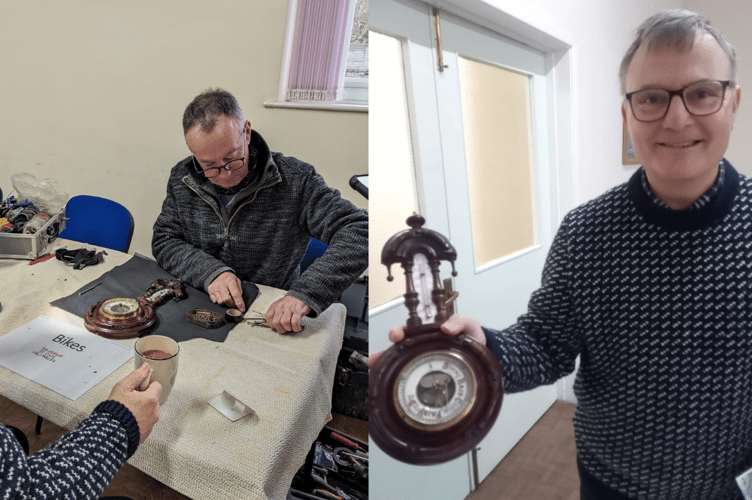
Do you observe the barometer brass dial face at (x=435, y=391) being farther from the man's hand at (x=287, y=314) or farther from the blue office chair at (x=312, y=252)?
the blue office chair at (x=312, y=252)

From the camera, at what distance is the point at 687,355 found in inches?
6.4

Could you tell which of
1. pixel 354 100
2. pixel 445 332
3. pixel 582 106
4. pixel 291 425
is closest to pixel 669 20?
pixel 582 106

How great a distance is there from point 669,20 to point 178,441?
601mm

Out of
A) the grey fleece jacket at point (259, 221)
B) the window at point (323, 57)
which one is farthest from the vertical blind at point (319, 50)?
the grey fleece jacket at point (259, 221)

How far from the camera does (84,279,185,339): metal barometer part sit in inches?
28.1

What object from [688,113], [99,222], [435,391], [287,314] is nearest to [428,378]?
[435,391]

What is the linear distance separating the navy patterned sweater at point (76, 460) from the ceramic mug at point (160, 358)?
0.06 metres

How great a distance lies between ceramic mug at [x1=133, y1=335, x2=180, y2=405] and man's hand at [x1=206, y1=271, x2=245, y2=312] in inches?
11.3

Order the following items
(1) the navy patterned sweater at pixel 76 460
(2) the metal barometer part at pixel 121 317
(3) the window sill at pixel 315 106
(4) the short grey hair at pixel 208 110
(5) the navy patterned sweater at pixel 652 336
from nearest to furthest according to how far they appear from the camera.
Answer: (5) the navy patterned sweater at pixel 652 336 → (1) the navy patterned sweater at pixel 76 460 → (2) the metal barometer part at pixel 121 317 → (4) the short grey hair at pixel 208 110 → (3) the window sill at pixel 315 106

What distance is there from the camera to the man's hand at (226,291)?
2.90 ft

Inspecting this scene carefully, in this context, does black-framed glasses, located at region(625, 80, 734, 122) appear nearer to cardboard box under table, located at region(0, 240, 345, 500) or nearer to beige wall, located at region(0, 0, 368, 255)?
cardboard box under table, located at region(0, 240, 345, 500)

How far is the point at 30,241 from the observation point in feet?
3.02

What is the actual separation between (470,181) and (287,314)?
2.20ft

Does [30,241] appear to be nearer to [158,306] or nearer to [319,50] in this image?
[158,306]
